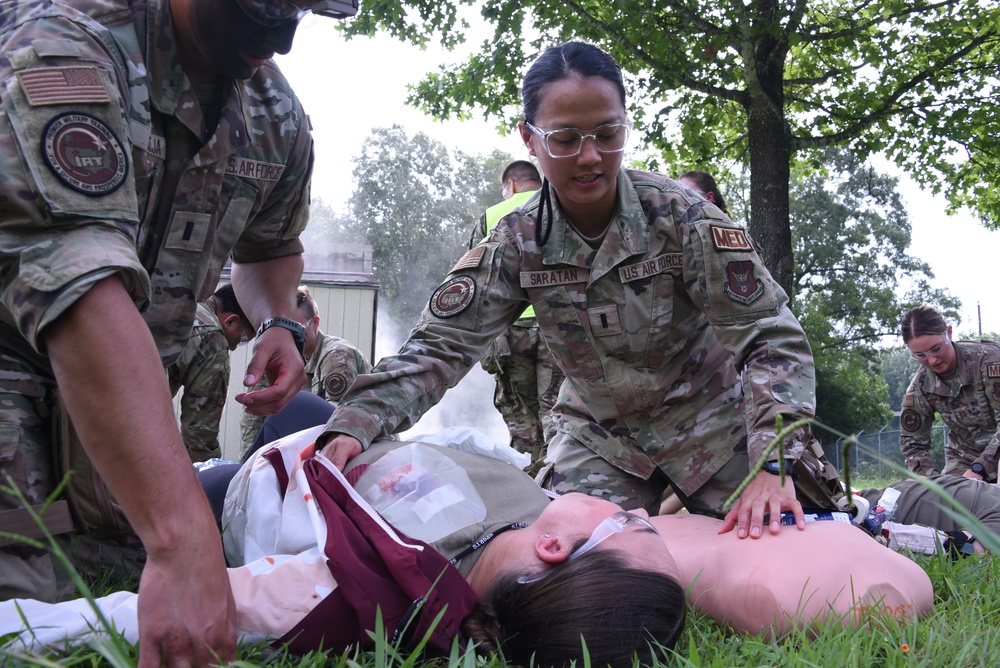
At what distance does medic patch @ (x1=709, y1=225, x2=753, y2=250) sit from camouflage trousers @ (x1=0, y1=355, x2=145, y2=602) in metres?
2.06

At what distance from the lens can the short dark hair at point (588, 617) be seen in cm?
178

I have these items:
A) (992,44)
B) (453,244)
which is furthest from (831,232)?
(992,44)

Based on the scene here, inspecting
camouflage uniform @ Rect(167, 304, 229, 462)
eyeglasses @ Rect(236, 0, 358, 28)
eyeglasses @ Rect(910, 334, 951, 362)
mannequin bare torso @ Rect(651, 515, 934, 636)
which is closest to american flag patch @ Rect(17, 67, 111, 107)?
eyeglasses @ Rect(236, 0, 358, 28)

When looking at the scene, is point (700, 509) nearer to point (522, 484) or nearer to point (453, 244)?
point (522, 484)

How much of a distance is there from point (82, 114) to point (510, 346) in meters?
4.66

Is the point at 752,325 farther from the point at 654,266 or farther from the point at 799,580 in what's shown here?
the point at 799,580

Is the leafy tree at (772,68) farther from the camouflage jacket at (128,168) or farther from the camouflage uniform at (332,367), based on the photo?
the camouflage jacket at (128,168)

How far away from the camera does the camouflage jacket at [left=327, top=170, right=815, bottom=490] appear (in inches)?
111

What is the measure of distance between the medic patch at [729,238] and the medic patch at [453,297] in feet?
2.82

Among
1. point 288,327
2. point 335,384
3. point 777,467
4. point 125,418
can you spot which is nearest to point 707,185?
point 335,384

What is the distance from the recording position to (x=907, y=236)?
32344mm

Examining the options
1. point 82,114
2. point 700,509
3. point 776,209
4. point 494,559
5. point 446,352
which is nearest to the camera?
point 82,114

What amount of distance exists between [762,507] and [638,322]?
89 centimetres

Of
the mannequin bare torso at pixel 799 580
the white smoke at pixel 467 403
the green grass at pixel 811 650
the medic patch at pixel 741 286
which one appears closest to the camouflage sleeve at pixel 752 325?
the medic patch at pixel 741 286
